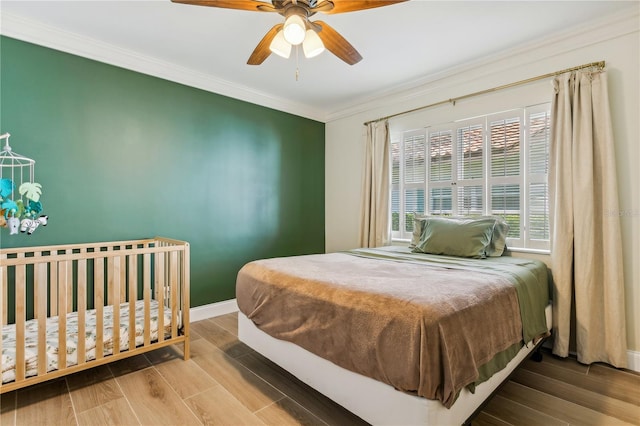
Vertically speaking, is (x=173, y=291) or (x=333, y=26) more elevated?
(x=333, y=26)

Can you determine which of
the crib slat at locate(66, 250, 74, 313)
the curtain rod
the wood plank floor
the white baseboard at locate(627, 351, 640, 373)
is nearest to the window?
the curtain rod

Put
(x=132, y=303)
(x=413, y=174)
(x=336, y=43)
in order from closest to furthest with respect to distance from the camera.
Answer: (x=336, y=43) < (x=132, y=303) < (x=413, y=174)

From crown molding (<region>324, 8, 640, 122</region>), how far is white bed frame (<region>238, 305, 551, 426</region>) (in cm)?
234

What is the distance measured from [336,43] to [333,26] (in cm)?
49

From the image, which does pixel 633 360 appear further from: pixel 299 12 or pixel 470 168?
pixel 299 12

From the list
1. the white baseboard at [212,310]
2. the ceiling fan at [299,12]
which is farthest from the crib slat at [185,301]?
the ceiling fan at [299,12]

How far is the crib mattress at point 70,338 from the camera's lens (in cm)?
182

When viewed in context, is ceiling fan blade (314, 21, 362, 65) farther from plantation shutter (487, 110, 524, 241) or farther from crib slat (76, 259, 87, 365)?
crib slat (76, 259, 87, 365)

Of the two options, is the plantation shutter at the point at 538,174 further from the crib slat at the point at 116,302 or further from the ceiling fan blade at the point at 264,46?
the crib slat at the point at 116,302

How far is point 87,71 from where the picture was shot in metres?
2.67

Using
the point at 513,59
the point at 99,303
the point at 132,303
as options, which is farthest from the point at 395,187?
the point at 99,303

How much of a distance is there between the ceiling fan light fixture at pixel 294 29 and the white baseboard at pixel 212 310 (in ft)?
9.01

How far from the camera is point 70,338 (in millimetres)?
2010

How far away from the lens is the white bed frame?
4.28ft
